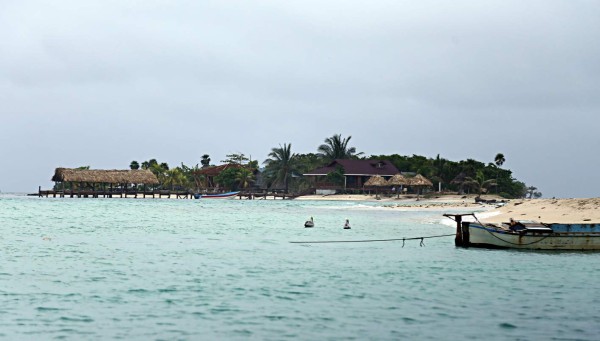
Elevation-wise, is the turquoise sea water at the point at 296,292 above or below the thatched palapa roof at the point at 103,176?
below

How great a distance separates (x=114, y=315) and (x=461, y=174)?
107m

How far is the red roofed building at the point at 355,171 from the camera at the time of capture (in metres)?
124

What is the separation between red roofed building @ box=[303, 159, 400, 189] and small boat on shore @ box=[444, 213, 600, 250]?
92.4 m

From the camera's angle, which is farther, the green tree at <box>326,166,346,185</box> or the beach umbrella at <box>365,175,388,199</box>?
the green tree at <box>326,166,346,185</box>

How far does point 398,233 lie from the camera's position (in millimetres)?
42844

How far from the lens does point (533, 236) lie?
29.1 metres

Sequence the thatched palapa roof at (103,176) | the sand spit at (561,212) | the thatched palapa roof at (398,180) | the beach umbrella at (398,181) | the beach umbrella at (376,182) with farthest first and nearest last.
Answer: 1. the beach umbrella at (376,182)
2. the thatched palapa roof at (103,176)
3. the thatched palapa roof at (398,180)
4. the beach umbrella at (398,181)
5. the sand spit at (561,212)

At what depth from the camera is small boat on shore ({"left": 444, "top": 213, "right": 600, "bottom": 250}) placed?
28891 millimetres

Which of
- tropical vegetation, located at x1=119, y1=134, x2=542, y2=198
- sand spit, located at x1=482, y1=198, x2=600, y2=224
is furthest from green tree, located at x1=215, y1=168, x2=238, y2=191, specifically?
sand spit, located at x1=482, y1=198, x2=600, y2=224

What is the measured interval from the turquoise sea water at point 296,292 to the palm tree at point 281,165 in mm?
94942

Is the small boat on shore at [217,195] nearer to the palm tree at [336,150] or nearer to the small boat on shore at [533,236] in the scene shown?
the palm tree at [336,150]

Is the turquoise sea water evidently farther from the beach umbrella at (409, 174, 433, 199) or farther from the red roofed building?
the red roofed building

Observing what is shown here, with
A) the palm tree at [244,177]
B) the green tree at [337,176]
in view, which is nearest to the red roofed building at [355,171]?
the green tree at [337,176]

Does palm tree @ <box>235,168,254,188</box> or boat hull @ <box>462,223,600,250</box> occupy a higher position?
palm tree @ <box>235,168,254,188</box>
